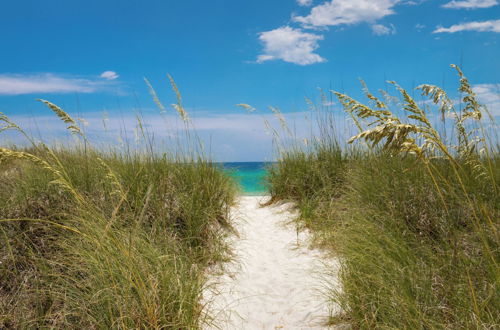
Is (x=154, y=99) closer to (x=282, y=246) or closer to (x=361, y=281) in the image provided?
(x=282, y=246)

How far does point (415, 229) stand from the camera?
3.64 metres

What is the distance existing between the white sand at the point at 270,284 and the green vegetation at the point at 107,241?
0.27m

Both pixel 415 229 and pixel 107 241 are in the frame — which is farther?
pixel 415 229

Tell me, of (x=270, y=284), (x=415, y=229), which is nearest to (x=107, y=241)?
(x=270, y=284)

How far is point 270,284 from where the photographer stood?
392cm

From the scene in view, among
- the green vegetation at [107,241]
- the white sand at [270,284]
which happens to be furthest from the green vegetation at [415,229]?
the green vegetation at [107,241]

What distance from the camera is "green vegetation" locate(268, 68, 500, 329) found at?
6.60 ft

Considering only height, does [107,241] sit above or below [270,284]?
above

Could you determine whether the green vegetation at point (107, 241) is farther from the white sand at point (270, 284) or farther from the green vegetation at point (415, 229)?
the green vegetation at point (415, 229)

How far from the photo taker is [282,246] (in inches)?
198

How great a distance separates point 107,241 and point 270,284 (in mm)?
1828

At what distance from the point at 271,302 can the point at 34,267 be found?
218cm

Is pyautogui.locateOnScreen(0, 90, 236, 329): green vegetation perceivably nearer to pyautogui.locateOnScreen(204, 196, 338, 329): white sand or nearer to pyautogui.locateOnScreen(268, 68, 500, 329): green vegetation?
pyautogui.locateOnScreen(204, 196, 338, 329): white sand

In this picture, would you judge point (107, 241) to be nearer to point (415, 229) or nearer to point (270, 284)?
point (270, 284)
